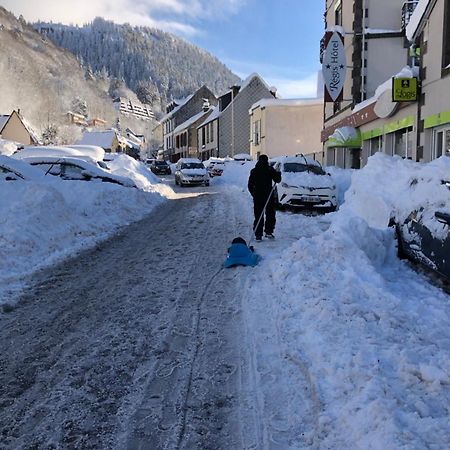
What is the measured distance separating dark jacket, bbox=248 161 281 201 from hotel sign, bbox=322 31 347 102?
15.3m

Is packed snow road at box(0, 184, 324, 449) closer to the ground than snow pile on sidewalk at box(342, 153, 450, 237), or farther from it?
closer to the ground

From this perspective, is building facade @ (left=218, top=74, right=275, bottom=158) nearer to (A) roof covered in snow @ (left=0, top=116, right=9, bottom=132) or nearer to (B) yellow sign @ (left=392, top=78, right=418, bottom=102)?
(A) roof covered in snow @ (left=0, top=116, right=9, bottom=132)

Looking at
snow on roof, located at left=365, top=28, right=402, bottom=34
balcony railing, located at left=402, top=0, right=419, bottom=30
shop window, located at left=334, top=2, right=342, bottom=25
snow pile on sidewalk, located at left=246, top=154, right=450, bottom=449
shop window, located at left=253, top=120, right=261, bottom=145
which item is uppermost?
shop window, located at left=334, top=2, right=342, bottom=25

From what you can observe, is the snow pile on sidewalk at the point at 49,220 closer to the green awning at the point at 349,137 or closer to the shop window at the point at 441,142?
the shop window at the point at 441,142

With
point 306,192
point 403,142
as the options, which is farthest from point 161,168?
point 306,192

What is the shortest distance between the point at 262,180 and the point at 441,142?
7.26 meters

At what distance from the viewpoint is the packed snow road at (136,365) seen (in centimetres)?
316

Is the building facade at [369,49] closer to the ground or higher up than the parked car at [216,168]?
higher up

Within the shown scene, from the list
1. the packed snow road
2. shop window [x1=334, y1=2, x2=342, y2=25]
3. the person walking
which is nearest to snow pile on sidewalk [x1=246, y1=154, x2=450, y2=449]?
the packed snow road

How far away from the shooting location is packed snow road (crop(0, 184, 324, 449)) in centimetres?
316

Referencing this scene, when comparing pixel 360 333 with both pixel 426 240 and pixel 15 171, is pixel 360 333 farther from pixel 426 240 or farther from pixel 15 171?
pixel 15 171

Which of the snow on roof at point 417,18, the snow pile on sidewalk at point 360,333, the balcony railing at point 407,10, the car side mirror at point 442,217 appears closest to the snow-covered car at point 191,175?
the balcony railing at point 407,10

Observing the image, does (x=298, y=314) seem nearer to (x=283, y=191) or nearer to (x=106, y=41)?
(x=283, y=191)

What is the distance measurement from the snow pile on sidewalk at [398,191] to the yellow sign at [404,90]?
4878 millimetres
